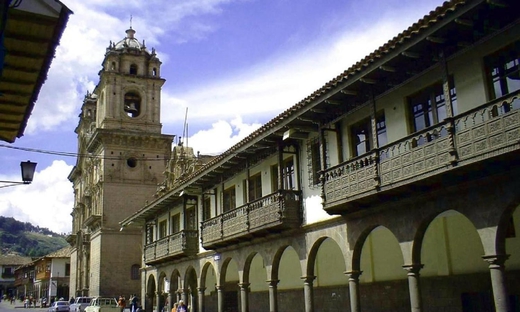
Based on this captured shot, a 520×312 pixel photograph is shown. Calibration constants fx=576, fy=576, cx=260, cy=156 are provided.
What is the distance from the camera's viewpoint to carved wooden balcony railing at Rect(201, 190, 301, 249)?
709 inches

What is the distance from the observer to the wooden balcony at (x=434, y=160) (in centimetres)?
1037

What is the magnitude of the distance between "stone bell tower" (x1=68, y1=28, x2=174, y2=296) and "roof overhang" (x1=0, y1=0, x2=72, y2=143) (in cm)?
3697

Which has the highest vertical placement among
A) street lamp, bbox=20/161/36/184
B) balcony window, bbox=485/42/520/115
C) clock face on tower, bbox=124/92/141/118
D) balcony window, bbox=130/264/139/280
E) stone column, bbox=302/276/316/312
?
clock face on tower, bbox=124/92/141/118

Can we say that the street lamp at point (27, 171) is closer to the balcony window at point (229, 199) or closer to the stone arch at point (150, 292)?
the balcony window at point (229, 199)

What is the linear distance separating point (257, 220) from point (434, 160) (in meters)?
8.50

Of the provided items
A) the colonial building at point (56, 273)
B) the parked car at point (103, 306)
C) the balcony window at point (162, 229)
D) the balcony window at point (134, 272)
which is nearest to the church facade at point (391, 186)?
the balcony window at point (162, 229)

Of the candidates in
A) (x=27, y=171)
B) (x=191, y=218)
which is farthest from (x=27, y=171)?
(x=191, y=218)

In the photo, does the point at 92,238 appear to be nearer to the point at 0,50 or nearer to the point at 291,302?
the point at 291,302

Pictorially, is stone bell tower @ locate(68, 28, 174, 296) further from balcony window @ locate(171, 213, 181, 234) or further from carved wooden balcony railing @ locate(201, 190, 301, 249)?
carved wooden balcony railing @ locate(201, 190, 301, 249)

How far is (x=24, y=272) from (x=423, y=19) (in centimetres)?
9850

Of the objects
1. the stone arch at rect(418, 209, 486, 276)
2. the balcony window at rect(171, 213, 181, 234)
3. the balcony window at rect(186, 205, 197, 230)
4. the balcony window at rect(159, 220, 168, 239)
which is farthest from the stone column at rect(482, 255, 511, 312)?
the balcony window at rect(159, 220, 168, 239)

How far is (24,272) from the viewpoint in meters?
97.4

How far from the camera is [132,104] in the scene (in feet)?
160

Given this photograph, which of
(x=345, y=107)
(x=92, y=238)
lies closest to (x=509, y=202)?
(x=345, y=107)
